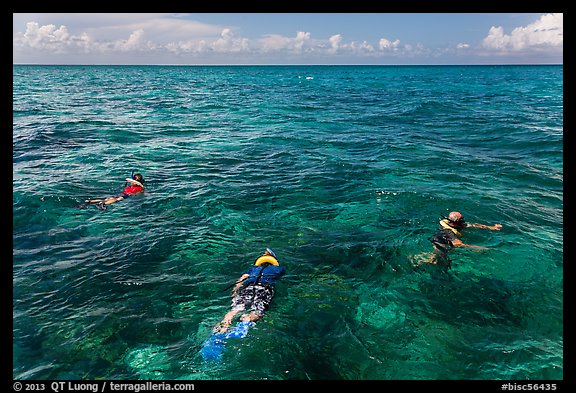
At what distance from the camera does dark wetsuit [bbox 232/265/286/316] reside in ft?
32.0

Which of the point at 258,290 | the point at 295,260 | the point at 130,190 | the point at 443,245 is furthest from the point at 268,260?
the point at 130,190

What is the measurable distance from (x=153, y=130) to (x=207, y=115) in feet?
34.1

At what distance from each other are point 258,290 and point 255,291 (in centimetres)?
9

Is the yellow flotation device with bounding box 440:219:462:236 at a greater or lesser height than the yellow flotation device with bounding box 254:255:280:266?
greater

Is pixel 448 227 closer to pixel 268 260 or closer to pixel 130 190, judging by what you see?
pixel 268 260

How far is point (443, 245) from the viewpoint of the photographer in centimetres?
1241

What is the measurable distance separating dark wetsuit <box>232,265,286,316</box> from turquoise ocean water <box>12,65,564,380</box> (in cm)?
41

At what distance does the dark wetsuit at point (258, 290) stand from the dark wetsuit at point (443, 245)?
225 inches

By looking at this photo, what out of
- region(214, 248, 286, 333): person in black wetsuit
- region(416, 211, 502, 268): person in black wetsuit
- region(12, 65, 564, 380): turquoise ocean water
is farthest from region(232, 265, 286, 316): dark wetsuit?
region(416, 211, 502, 268): person in black wetsuit

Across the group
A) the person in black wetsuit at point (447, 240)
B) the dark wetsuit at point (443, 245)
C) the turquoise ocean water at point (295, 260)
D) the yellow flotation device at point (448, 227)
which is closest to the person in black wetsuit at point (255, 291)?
the turquoise ocean water at point (295, 260)

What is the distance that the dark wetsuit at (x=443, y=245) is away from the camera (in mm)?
12028

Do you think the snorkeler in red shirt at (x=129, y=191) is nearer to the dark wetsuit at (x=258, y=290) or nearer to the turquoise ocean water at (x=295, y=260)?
the turquoise ocean water at (x=295, y=260)

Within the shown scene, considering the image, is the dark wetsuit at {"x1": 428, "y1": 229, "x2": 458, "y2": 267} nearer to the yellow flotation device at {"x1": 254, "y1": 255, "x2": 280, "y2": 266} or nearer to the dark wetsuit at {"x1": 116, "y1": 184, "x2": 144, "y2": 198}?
the yellow flotation device at {"x1": 254, "y1": 255, "x2": 280, "y2": 266}
